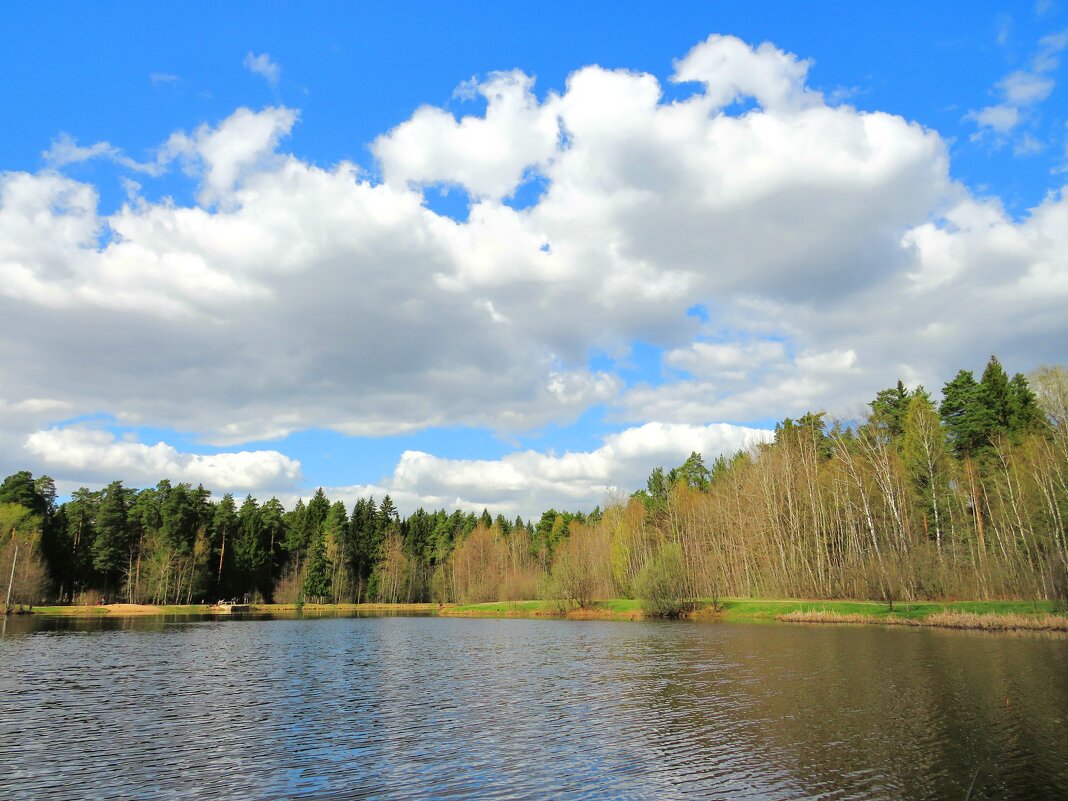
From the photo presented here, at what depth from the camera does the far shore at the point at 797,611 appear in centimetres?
5531

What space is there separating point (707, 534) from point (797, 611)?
3548 cm

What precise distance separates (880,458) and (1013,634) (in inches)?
1313

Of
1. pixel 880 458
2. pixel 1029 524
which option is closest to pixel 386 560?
pixel 880 458

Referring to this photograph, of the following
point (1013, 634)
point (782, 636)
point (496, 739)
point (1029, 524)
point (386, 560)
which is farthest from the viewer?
point (386, 560)

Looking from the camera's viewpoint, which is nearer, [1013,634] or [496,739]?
[496,739]

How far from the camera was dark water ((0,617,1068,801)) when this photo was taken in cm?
1809

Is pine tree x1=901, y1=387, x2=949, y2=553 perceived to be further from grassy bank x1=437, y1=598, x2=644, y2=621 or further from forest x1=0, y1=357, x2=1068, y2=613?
grassy bank x1=437, y1=598, x2=644, y2=621

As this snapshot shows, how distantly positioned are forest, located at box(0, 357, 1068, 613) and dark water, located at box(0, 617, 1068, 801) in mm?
23209

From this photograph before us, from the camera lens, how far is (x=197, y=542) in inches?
5241

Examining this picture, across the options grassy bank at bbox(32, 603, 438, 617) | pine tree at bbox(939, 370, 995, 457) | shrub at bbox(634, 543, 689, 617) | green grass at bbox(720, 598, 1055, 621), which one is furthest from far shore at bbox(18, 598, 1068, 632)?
pine tree at bbox(939, 370, 995, 457)

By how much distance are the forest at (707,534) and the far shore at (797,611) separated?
2390 mm

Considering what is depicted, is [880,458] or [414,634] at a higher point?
[880,458]

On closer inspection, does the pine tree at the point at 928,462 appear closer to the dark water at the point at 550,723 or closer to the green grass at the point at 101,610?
the dark water at the point at 550,723

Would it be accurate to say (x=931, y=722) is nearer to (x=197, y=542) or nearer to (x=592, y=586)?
(x=592, y=586)
